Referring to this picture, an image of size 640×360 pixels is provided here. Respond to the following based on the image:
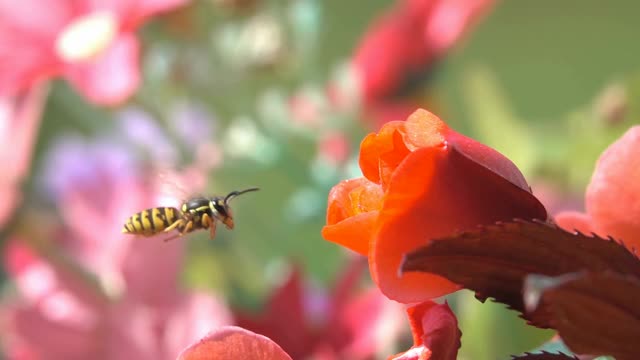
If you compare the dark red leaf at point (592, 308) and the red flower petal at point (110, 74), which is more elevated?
the red flower petal at point (110, 74)

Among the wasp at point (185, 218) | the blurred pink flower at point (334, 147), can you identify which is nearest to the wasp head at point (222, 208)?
the wasp at point (185, 218)

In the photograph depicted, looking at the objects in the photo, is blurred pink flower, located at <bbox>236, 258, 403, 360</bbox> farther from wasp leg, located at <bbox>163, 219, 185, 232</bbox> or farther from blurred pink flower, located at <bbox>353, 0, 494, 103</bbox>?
blurred pink flower, located at <bbox>353, 0, 494, 103</bbox>

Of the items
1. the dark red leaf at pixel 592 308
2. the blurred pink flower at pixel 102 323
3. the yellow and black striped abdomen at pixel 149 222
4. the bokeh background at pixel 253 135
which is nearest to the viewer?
the dark red leaf at pixel 592 308

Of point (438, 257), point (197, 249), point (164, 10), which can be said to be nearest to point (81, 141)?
point (197, 249)

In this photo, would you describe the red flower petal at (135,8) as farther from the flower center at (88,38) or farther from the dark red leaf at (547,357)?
the dark red leaf at (547,357)

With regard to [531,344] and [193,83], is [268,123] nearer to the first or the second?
[193,83]

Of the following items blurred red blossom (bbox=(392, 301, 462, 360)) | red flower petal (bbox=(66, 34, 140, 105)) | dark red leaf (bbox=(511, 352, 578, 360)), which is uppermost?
red flower petal (bbox=(66, 34, 140, 105))

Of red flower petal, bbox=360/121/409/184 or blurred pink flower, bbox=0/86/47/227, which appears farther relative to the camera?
blurred pink flower, bbox=0/86/47/227

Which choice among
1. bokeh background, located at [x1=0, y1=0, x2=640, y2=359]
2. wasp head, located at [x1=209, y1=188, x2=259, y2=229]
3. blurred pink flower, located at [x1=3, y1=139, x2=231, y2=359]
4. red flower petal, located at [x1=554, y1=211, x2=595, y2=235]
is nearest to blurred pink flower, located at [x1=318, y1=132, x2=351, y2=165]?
bokeh background, located at [x1=0, y1=0, x2=640, y2=359]
